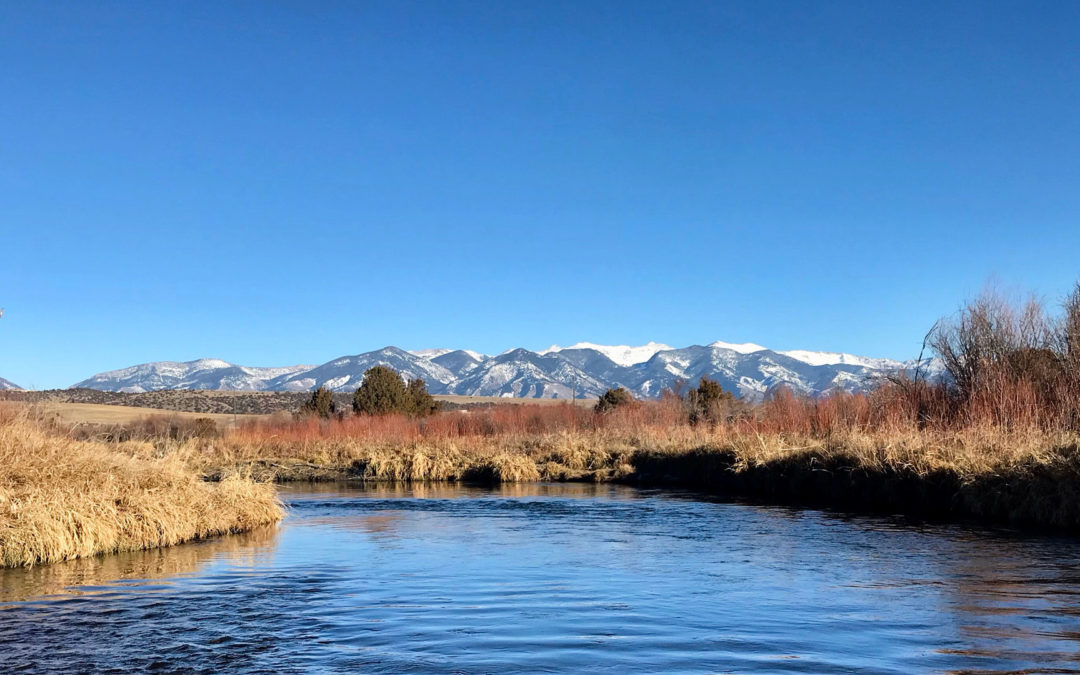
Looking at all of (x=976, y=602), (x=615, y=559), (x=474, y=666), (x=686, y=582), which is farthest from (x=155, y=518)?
(x=976, y=602)

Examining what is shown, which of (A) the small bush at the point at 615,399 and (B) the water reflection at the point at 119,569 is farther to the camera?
(A) the small bush at the point at 615,399

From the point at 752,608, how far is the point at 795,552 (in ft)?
18.9

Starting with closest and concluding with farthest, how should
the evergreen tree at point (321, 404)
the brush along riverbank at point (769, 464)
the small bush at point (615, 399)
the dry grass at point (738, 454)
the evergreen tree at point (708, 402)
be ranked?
the brush along riverbank at point (769, 464) → the dry grass at point (738, 454) → the evergreen tree at point (708, 402) → the small bush at point (615, 399) → the evergreen tree at point (321, 404)

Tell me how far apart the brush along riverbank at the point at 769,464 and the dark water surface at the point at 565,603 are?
237 centimetres

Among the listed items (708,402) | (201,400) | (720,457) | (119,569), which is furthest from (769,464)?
(201,400)

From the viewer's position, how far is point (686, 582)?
13898 mm

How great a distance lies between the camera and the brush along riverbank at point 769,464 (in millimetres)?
21000

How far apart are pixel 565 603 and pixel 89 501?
9.56 metres

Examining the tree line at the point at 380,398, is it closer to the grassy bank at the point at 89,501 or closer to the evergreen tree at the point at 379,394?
the evergreen tree at the point at 379,394

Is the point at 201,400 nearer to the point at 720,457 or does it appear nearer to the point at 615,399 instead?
the point at 615,399

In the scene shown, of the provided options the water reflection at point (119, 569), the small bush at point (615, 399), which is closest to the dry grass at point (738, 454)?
the small bush at point (615, 399)

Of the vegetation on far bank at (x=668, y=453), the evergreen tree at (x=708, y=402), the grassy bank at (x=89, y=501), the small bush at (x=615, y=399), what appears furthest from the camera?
the small bush at (x=615, y=399)

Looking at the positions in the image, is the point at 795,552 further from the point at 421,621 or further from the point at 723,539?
the point at 421,621

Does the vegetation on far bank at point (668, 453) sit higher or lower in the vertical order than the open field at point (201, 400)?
lower
